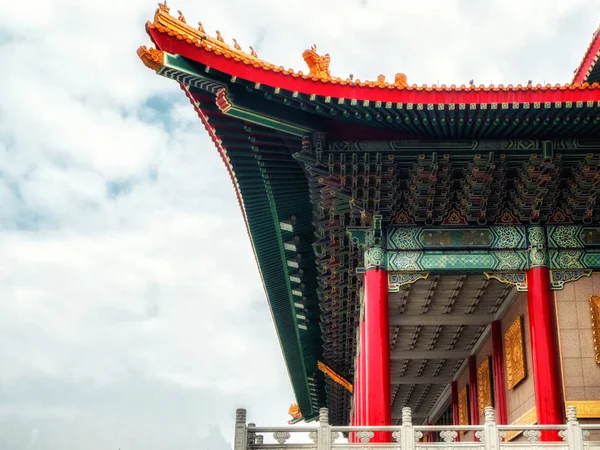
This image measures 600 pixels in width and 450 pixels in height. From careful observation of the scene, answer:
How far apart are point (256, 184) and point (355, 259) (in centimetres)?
281

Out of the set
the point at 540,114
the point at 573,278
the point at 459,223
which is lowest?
the point at 573,278

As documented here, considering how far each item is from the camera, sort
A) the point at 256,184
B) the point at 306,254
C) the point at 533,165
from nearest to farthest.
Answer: the point at 533,165 → the point at 256,184 → the point at 306,254

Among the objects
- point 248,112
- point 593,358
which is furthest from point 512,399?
point 248,112

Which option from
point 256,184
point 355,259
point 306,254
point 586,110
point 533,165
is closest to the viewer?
point 586,110

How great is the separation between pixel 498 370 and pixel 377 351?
19.0 feet

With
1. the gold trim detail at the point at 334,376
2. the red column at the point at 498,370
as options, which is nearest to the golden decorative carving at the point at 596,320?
the red column at the point at 498,370

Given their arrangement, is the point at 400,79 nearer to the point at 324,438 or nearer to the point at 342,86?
the point at 342,86

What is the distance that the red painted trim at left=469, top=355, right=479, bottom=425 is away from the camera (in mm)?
20703

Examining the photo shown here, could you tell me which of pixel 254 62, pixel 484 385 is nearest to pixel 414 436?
pixel 254 62

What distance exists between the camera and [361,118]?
13.1 meters

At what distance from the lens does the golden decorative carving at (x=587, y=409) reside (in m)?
12.9

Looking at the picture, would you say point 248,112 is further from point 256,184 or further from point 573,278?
point 573,278

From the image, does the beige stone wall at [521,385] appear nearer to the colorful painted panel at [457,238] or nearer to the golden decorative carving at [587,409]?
the colorful painted panel at [457,238]

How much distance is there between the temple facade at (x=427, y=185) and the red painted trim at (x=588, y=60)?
16.0 feet
